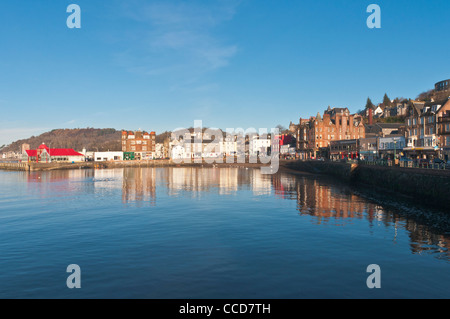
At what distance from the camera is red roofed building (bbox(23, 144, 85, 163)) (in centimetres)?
13862

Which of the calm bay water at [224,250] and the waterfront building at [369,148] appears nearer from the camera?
the calm bay water at [224,250]

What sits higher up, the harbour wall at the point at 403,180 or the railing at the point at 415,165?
the railing at the point at 415,165

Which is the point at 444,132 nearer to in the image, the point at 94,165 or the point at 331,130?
the point at 331,130

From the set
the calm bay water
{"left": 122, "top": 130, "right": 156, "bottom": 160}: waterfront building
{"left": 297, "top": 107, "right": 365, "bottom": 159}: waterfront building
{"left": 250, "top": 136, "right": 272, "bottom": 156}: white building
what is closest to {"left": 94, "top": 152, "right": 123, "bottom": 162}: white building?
{"left": 122, "top": 130, "right": 156, "bottom": 160}: waterfront building

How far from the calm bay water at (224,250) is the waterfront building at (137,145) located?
127226 mm

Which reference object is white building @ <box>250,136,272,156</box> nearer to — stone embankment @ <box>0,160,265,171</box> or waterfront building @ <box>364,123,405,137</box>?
stone embankment @ <box>0,160,265,171</box>

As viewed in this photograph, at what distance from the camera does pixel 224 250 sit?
2097 cm

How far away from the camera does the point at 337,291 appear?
1479 cm

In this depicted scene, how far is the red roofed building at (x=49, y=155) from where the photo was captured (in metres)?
139

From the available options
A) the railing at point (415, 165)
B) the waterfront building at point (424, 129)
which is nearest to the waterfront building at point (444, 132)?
the waterfront building at point (424, 129)

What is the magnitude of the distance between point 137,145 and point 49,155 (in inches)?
1631

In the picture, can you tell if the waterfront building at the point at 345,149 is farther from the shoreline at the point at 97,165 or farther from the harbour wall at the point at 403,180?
the shoreline at the point at 97,165

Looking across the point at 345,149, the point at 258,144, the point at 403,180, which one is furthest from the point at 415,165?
the point at 258,144

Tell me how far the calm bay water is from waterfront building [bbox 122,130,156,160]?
127 metres
